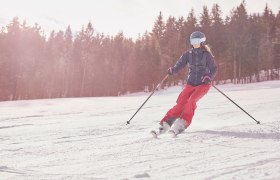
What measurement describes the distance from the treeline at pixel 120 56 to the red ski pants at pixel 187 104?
38509 millimetres

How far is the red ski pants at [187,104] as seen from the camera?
6.04 metres

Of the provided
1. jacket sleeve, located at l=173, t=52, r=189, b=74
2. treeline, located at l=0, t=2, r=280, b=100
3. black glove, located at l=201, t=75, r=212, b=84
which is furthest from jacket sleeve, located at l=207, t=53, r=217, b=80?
treeline, located at l=0, t=2, r=280, b=100

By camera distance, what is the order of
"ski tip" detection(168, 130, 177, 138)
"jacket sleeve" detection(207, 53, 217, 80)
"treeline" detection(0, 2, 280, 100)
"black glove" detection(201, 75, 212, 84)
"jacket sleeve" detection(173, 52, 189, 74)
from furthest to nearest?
"treeline" detection(0, 2, 280, 100)
"jacket sleeve" detection(173, 52, 189, 74)
"jacket sleeve" detection(207, 53, 217, 80)
"black glove" detection(201, 75, 212, 84)
"ski tip" detection(168, 130, 177, 138)

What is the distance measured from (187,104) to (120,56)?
185 ft

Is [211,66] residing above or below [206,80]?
above

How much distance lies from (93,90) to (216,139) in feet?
195

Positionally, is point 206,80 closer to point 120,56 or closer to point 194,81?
point 194,81

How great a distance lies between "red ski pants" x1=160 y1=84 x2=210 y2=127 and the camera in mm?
6035

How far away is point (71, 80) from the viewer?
6031cm

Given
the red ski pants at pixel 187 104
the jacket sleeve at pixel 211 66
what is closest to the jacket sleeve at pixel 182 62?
the jacket sleeve at pixel 211 66

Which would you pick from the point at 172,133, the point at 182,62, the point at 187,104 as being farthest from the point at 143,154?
the point at 182,62

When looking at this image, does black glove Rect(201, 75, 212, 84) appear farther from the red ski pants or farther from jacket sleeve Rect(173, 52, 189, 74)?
jacket sleeve Rect(173, 52, 189, 74)

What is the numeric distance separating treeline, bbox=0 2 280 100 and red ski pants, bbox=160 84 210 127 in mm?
38509

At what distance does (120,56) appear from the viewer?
203 feet
